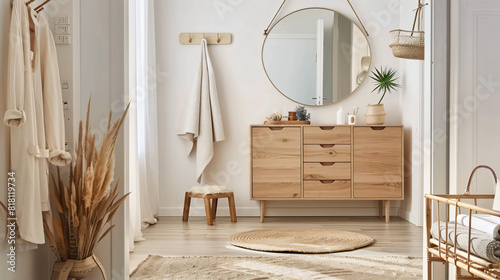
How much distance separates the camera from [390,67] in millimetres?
4965

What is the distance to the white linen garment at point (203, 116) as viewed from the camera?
4789mm

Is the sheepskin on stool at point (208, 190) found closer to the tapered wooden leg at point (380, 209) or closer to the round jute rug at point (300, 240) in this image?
the round jute rug at point (300, 240)

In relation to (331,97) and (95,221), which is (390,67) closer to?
(331,97)

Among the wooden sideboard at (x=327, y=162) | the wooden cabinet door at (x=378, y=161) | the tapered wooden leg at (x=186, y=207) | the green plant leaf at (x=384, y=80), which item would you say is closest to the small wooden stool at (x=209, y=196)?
the tapered wooden leg at (x=186, y=207)

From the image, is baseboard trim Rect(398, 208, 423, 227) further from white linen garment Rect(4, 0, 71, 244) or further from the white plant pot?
white linen garment Rect(4, 0, 71, 244)

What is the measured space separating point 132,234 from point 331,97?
7.48 feet

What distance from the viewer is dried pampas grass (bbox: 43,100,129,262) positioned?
6.91 feet

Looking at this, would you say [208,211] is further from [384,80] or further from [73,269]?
[73,269]

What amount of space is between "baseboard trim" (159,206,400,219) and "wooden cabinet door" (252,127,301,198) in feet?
1.45

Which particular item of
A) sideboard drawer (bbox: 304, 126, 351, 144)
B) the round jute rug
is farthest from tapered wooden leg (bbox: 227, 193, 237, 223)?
sideboard drawer (bbox: 304, 126, 351, 144)

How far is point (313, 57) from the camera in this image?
4.91 m

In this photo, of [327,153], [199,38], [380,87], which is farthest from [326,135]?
[199,38]

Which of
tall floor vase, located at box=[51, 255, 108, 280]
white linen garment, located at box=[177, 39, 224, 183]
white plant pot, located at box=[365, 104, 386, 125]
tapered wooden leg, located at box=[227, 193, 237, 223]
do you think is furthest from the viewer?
white linen garment, located at box=[177, 39, 224, 183]

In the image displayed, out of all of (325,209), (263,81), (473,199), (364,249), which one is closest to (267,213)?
(325,209)
